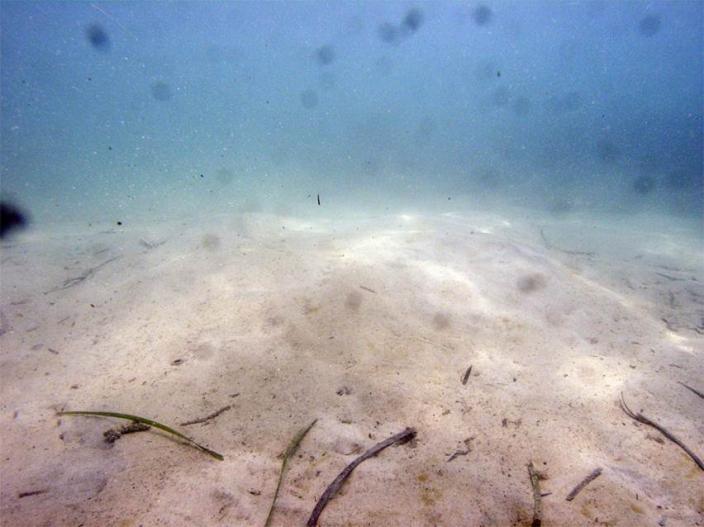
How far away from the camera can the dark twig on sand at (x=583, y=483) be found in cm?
212

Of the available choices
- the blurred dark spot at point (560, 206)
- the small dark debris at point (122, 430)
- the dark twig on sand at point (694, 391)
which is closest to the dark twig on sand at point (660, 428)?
the dark twig on sand at point (694, 391)

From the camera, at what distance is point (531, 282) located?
5109mm

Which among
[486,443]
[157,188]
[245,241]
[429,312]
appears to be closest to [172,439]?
[486,443]

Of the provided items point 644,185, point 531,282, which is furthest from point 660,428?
point 644,185

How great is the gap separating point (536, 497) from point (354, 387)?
60.1 inches

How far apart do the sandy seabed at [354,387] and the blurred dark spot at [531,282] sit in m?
0.03

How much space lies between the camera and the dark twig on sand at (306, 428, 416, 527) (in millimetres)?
1980

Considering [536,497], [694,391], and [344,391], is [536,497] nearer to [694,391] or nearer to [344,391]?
[344,391]

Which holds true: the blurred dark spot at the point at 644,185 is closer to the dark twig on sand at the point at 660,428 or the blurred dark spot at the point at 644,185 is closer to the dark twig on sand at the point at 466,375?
the dark twig on sand at the point at 660,428

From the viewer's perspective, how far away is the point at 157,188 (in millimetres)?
30359

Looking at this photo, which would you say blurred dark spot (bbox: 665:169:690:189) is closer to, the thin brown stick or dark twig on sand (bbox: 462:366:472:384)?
dark twig on sand (bbox: 462:366:472:384)

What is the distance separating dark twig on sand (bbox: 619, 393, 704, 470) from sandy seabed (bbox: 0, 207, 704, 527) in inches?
1.8

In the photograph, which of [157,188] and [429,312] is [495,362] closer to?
[429,312]

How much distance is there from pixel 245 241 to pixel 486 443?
221 inches
